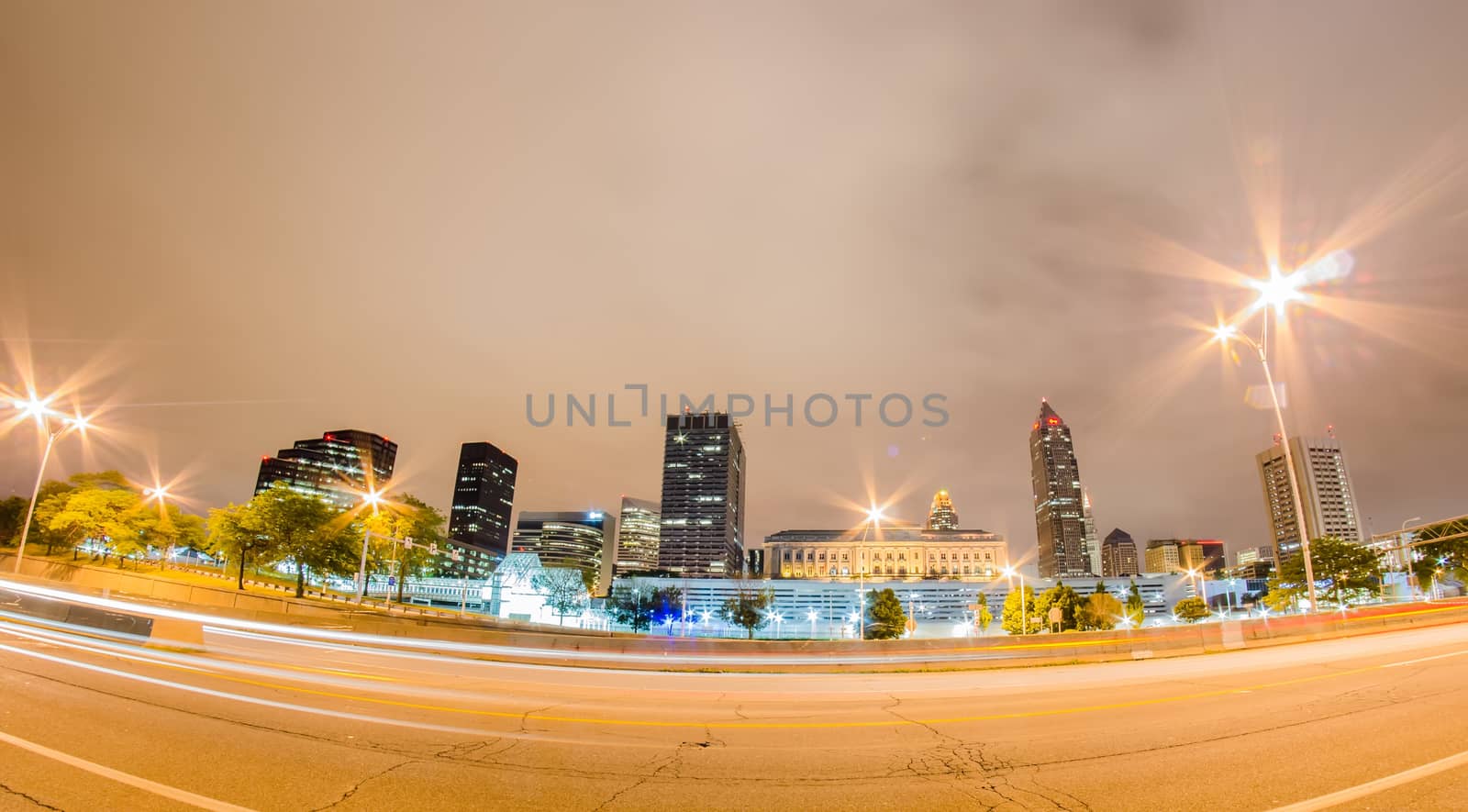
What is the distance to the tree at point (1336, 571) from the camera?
61.2 meters

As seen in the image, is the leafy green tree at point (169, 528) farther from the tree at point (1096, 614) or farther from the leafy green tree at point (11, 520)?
the tree at point (1096, 614)

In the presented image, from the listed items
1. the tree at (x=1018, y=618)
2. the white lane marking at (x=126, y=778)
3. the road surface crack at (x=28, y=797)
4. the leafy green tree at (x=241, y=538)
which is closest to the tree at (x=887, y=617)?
the tree at (x=1018, y=618)

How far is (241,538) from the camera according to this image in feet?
193

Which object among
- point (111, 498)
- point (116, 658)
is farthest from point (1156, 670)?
point (111, 498)

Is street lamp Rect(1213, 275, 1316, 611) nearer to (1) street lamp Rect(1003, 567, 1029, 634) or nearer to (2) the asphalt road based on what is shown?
(2) the asphalt road

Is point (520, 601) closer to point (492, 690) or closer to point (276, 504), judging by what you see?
point (276, 504)

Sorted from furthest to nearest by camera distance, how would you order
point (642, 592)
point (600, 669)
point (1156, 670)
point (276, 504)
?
point (642, 592) → point (276, 504) → point (600, 669) → point (1156, 670)

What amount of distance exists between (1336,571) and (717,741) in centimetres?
8271

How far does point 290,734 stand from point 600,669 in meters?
12.9

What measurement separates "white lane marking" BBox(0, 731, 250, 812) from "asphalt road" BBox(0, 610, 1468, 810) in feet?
0.13

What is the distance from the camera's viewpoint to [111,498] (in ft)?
217

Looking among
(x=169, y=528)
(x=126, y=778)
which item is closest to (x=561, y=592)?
(x=169, y=528)

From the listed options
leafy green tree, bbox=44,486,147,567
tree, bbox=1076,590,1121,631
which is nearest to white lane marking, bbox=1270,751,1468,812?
leafy green tree, bbox=44,486,147,567

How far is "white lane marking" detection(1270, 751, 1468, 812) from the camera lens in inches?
223
